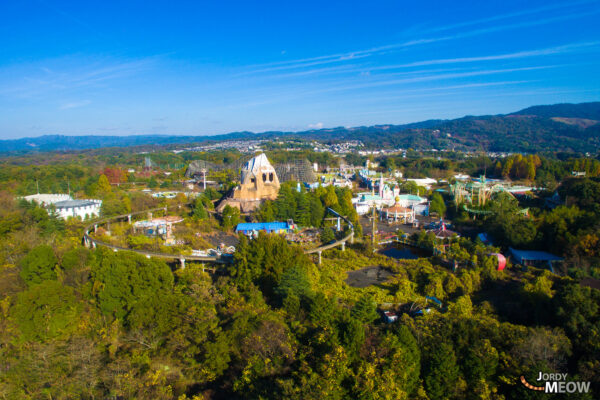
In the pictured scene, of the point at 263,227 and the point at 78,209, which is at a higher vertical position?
the point at 78,209

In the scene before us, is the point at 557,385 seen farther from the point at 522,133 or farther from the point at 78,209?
the point at 522,133

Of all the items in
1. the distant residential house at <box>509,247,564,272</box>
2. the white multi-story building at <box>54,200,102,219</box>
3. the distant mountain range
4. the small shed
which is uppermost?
the distant mountain range

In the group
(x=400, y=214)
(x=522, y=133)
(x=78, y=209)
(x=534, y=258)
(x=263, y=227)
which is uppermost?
(x=522, y=133)

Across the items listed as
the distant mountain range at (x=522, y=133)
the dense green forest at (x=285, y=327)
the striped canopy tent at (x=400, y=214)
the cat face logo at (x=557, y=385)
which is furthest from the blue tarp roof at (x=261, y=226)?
the distant mountain range at (x=522, y=133)

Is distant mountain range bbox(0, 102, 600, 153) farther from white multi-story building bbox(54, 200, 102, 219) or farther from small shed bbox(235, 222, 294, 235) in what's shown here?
white multi-story building bbox(54, 200, 102, 219)

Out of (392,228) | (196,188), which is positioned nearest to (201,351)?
(392,228)

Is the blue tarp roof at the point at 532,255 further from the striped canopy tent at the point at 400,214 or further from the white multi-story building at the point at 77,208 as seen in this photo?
the white multi-story building at the point at 77,208

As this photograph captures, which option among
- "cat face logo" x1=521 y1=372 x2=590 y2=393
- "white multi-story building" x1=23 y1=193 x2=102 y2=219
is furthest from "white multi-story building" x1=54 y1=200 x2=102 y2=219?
"cat face logo" x1=521 y1=372 x2=590 y2=393

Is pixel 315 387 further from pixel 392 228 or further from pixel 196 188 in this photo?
pixel 196 188

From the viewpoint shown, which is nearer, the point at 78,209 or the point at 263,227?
the point at 263,227

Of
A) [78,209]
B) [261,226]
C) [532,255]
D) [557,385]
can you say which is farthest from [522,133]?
[557,385]
